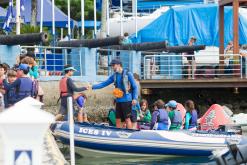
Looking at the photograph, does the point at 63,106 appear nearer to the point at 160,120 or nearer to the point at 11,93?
the point at 160,120

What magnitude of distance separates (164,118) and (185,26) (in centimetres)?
1798

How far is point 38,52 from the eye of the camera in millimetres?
21578

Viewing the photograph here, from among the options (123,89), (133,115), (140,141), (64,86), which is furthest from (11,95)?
(133,115)

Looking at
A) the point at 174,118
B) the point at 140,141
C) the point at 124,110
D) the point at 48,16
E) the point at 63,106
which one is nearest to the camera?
the point at 140,141

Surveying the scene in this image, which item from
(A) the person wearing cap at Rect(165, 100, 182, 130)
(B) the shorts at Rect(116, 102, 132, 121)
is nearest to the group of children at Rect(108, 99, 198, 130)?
(A) the person wearing cap at Rect(165, 100, 182, 130)

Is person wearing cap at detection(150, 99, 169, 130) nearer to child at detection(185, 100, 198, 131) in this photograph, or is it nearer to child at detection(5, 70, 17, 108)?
child at detection(185, 100, 198, 131)

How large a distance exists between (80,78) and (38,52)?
1566 millimetres

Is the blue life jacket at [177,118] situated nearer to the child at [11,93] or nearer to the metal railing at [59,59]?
the child at [11,93]

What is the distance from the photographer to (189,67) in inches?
958

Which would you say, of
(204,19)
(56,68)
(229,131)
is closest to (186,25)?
(204,19)

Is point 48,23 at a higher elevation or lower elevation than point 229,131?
higher

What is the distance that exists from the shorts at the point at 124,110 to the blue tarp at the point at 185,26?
691 inches

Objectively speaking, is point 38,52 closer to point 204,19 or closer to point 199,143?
point 199,143

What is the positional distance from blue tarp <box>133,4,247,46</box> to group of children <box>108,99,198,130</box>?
14931 mm
